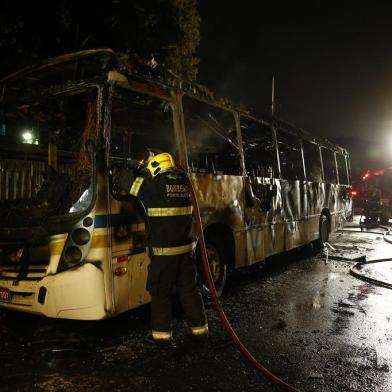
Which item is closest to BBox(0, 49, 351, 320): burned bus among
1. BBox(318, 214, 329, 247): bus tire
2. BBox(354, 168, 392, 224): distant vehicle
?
BBox(318, 214, 329, 247): bus tire

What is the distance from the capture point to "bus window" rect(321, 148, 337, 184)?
400 inches

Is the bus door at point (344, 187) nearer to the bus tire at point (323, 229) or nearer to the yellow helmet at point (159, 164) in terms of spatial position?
the bus tire at point (323, 229)

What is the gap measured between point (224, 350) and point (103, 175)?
6.63 ft

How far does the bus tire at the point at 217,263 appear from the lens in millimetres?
5227

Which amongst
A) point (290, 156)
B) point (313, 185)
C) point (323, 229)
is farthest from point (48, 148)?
point (323, 229)

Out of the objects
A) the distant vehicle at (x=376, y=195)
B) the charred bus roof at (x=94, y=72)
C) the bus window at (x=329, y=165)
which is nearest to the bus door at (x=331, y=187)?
the bus window at (x=329, y=165)

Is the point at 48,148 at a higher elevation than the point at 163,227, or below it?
higher

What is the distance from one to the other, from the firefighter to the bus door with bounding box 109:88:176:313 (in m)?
0.22

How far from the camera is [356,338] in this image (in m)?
4.07

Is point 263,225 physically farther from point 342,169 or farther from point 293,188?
point 342,169

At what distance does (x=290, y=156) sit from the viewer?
7855 mm

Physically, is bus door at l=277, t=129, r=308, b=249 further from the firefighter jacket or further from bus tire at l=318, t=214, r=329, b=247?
the firefighter jacket

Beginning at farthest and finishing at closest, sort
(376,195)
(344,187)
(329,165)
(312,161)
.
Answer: (376,195)
(344,187)
(329,165)
(312,161)

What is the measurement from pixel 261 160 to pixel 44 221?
13.2 ft
